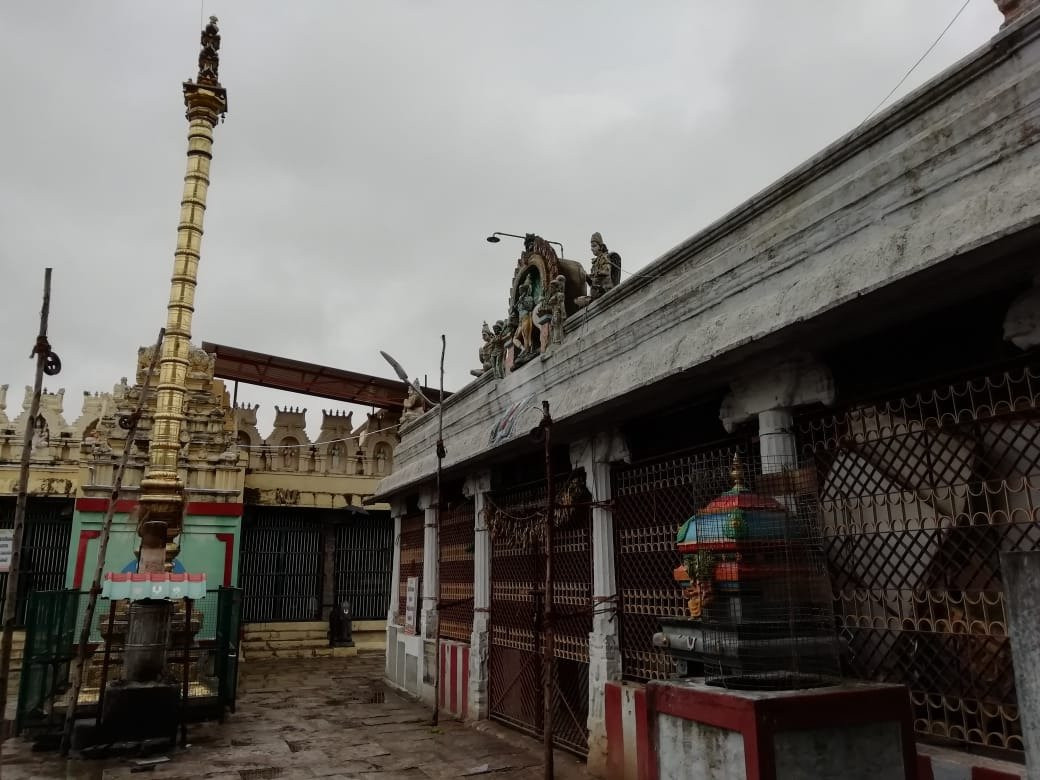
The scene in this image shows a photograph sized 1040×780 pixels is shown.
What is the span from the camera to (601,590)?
7.52 m

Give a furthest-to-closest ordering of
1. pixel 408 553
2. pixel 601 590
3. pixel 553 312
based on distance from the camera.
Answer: pixel 408 553 → pixel 553 312 → pixel 601 590

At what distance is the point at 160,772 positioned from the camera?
8141 millimetres

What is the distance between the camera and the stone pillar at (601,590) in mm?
7215

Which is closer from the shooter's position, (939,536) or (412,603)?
(939,536)

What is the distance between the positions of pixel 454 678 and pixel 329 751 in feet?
8.12

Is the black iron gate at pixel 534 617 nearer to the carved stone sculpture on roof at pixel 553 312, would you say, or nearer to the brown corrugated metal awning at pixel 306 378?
the carved stone sculpture on roof at pixel 553 312

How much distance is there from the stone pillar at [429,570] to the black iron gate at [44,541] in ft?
36.1

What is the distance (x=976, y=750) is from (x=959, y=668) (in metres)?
0.44

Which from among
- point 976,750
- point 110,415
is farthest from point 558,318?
point 110,415

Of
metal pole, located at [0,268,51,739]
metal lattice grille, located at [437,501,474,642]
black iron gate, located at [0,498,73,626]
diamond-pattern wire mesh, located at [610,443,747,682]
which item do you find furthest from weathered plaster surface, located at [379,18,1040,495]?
black iron gate, located at [0,498,73,626]

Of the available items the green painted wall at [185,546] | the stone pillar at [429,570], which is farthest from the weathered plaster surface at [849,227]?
the green painted wall at [185,546]

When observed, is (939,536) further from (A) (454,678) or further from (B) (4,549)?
(B) (4,549)

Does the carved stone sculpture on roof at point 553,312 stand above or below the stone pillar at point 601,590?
above

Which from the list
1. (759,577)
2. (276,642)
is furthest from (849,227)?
(276,642)
